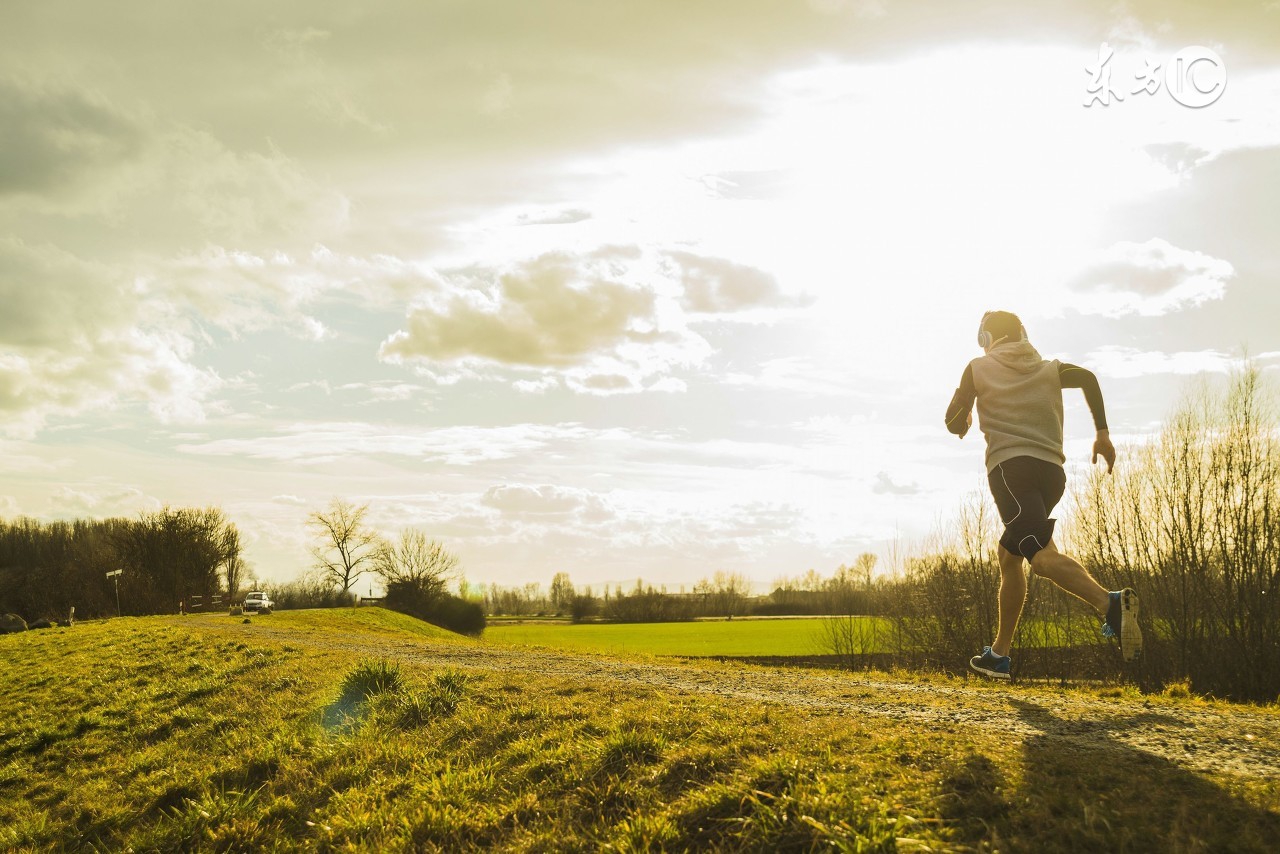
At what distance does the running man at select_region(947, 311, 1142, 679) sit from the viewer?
5297 mm

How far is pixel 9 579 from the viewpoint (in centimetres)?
7300

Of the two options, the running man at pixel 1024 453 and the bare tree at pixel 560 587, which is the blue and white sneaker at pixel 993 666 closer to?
the running man at pixel 1024 453

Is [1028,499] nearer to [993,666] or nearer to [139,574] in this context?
[993,666]

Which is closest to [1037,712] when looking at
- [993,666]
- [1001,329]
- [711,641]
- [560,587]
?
[993,666]

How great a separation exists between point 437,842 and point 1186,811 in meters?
3.86

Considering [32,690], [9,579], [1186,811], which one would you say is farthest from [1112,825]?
[9,579]

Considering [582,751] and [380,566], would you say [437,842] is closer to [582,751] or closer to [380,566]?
[582,751]

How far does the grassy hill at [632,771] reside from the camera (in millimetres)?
3348

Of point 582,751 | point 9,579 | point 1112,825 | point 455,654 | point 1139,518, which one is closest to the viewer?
point 1112,825

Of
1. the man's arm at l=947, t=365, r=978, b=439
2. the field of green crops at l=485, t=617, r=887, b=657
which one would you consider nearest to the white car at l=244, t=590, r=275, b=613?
the field of green crops at l=485, t=617, r=887, b=657

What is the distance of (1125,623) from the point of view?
5137mm

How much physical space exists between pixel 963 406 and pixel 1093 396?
34.2 inches

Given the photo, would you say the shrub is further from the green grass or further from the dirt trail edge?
the dirt trail edge

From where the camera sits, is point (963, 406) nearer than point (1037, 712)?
No
